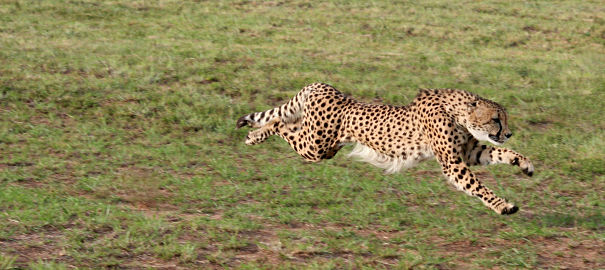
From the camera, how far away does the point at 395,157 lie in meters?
6.84

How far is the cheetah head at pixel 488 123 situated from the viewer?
→ 614 centimetres

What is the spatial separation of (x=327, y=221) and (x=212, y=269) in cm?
123

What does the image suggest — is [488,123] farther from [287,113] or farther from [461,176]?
[287,113]

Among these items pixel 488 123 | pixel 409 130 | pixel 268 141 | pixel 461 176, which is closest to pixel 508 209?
pixel 461 176

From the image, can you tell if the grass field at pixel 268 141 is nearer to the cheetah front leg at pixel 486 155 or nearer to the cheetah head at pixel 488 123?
the cheetah front leg at pixel 486 155

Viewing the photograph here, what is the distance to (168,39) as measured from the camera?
12844 mm

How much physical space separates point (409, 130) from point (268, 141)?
2601 millimetres

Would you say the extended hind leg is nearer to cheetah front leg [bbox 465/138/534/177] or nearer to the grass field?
the grass field

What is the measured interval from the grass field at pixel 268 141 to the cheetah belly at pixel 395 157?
0.33m

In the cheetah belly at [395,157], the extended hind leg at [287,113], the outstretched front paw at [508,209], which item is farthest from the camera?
the extended hind leg at [287,113]

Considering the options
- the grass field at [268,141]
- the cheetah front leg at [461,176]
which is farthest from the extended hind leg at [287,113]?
the cheetah front leg at [461,176]

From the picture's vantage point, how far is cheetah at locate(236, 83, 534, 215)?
6.26 m

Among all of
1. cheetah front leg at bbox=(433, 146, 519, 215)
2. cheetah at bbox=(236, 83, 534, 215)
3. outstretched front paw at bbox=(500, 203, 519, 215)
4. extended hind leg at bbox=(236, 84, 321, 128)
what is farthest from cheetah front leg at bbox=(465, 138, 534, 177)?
extended hind leg at bbox=(236, 84, 321, 128)

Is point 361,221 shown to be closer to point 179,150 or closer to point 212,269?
point 212,269
